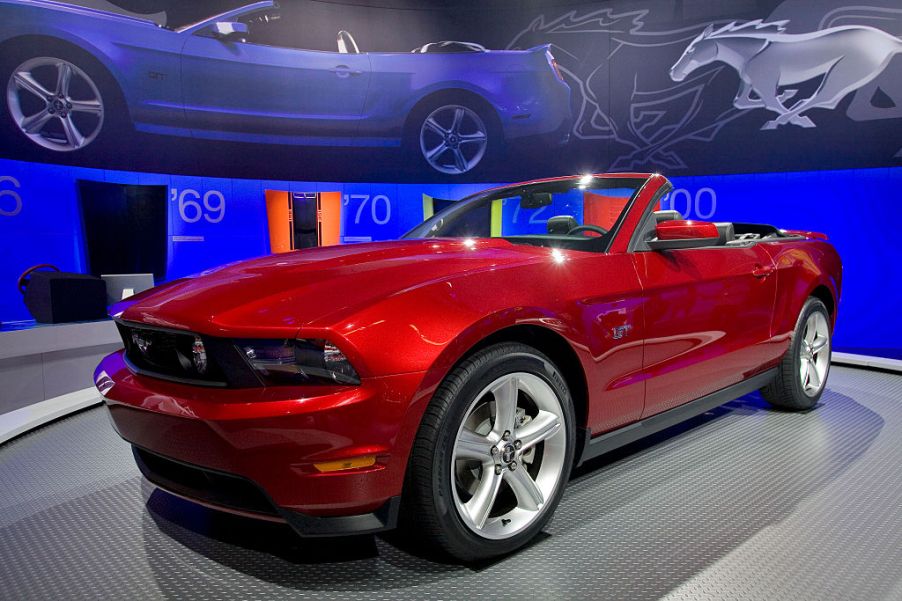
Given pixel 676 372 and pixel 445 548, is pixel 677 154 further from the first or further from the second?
pixel 445 548

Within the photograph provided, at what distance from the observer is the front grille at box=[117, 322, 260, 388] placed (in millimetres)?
1378

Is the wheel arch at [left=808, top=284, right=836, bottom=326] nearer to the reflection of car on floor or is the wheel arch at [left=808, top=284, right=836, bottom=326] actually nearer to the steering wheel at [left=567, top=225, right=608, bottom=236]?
the steering wheel at [left=567, top=225, right=608, bottom=236]

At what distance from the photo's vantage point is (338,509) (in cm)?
138

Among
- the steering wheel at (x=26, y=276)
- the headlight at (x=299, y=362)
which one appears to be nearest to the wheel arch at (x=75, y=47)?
the steering wheel at (x=26, y=276)

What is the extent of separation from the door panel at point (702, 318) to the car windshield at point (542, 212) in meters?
0.33

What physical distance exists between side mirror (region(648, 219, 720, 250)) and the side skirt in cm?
67

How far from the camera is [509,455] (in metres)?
1.65

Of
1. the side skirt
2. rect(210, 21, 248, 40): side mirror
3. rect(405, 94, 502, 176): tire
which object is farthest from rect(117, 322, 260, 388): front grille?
rect(405, 94, 502, 176): tire

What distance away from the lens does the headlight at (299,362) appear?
133 cm

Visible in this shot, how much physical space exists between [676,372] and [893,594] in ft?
2.97

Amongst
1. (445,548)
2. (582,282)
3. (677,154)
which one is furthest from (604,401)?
(677,154)

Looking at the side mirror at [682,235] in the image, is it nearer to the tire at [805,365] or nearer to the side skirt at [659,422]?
the side skirt at [659,422]

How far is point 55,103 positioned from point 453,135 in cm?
392

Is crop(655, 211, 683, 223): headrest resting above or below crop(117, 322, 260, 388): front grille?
above
